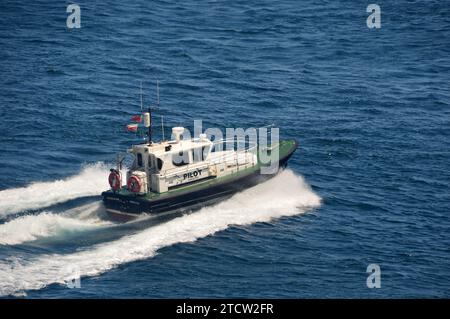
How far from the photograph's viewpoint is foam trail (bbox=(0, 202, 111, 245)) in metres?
42.6

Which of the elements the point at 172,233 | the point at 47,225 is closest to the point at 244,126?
the point at 172,233

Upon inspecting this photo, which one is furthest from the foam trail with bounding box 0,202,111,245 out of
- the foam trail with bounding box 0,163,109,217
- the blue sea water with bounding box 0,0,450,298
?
the foam trail with bounding box 0,163,109,217

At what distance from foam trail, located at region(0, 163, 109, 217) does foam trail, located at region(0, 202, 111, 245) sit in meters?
2.15

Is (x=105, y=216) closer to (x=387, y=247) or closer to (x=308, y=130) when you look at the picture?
(x=387, y=247)

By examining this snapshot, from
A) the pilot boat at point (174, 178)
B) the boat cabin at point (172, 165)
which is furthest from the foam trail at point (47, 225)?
the boat cabin at point (172, 165)

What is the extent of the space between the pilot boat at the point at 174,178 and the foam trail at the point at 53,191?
224cm

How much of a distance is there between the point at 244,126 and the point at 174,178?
1543 centimetres

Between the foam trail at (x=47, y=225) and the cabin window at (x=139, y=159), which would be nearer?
the foam trail at (x=47, y=225)

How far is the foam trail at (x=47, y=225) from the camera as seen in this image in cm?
4256

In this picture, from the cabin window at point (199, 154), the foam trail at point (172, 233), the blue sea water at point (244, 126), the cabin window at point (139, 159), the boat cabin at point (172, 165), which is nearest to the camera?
the foam trail at point (172, 233)

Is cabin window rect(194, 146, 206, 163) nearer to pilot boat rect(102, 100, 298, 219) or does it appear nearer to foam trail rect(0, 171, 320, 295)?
pilot boat rect(102, 100, 298, 219)

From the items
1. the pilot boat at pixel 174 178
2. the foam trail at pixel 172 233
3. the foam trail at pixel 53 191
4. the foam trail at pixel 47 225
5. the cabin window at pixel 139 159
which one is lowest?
the foam trail at pixel 172 233

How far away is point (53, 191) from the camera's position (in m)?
49.8

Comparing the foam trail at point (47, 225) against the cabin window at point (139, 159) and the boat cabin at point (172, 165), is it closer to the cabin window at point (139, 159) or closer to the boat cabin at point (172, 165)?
the boat cabin at point (172, 165)
